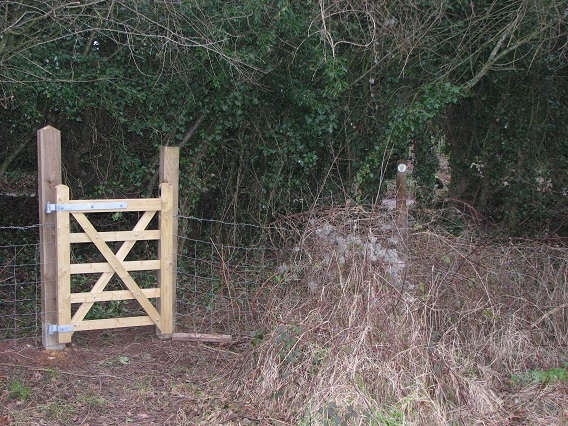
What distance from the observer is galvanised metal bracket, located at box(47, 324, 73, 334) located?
5.30 m

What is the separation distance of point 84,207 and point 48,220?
350mm

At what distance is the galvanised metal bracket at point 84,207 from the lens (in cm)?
516

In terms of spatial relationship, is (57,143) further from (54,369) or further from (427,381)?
(427,381)

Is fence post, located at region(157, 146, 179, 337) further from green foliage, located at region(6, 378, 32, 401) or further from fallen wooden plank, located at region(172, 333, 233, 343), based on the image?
green foliage, located at region(6, 378, 32, 401)

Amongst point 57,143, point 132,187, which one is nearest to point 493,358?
point 57,143

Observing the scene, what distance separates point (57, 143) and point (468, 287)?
12.7ft

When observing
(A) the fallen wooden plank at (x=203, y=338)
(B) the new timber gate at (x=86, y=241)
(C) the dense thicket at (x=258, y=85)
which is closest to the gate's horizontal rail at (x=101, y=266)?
(B) the new timber gate at (x=86, y=241)

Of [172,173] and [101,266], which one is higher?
[172,173]

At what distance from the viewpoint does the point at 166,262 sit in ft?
18.3

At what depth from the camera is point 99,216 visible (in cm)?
895

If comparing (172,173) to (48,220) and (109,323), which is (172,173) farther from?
(109,323)

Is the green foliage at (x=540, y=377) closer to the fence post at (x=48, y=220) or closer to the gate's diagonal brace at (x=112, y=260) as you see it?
the gate's diagonal brace at (x=112, y=260)

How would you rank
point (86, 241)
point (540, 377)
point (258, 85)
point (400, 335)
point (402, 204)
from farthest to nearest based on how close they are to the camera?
point (258, 85), point (402, 204), point (86, 241), point (540, 377), point (400, 335)

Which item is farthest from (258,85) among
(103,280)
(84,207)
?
(103,280)
